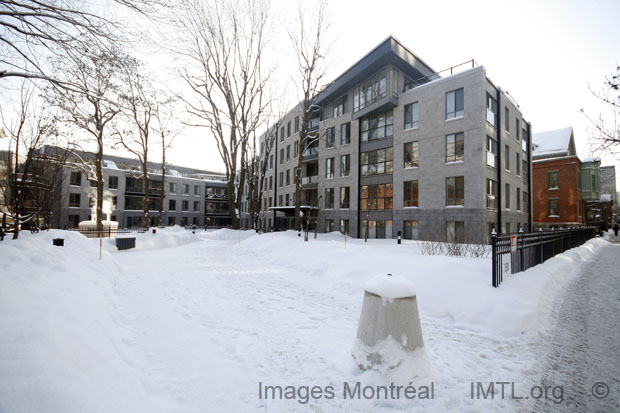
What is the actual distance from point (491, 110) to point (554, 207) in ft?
79.6

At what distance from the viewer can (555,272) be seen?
8.98 metres

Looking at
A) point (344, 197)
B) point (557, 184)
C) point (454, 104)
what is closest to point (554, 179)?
point (557, 184)

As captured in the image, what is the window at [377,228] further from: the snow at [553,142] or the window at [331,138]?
the snow at [553,142]

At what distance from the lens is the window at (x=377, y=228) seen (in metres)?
24.8

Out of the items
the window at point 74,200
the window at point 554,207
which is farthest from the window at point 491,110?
the window at point 74,200

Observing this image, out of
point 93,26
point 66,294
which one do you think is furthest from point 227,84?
point 66,294

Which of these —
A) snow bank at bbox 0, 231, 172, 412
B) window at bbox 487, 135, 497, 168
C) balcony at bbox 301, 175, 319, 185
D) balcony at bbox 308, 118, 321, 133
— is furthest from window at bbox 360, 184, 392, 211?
snow bank at bbox 0, 231, 172, 412

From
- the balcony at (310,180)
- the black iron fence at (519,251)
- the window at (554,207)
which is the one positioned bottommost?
the black iron fence at (519,251)

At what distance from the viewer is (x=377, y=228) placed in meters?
25.7

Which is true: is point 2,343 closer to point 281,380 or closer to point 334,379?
point 281,380

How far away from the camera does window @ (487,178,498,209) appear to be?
2053cm

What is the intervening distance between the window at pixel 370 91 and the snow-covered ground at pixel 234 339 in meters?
21.6

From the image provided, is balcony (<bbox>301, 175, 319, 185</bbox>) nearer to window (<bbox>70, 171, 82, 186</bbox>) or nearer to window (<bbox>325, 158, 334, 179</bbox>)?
window (<bbox>325, 158, 334, 179</bbox>)

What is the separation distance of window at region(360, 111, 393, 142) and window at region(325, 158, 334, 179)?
185 inches
